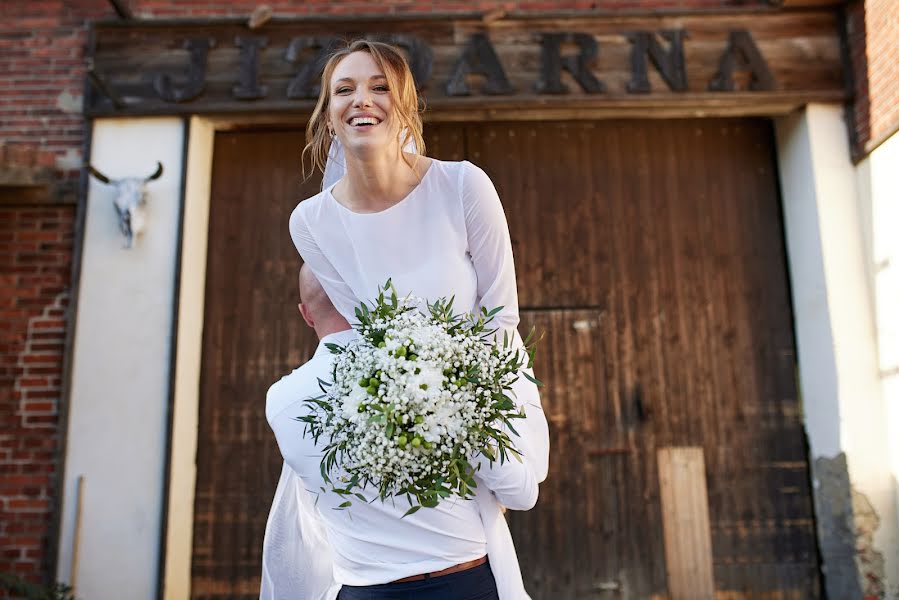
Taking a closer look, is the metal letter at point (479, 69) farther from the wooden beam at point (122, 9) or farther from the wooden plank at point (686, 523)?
the wooden plank at point (686, 523)

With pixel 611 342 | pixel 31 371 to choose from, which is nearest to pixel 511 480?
pixel 611 342

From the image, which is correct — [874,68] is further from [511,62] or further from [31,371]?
[31,371]

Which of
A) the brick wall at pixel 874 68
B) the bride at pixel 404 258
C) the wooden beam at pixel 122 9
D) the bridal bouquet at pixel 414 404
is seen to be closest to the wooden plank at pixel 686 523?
the brick wall at pixel 874 68

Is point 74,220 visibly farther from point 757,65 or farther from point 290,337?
point 757,65

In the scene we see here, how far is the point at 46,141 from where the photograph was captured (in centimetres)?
528

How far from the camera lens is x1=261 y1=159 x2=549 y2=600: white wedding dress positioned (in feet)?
5.63

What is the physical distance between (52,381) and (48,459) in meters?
0.51

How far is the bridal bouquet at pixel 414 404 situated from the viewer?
1.43 m

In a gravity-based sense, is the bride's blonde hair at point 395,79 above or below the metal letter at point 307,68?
below

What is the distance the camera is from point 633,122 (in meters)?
5.56

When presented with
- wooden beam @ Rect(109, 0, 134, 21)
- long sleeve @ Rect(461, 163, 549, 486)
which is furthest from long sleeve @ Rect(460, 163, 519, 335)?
wooden beam @ Rect(109, 0, 134, 21)

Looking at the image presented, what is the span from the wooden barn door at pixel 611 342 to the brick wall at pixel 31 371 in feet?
3.10

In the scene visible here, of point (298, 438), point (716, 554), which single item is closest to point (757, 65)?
point (716, 554)

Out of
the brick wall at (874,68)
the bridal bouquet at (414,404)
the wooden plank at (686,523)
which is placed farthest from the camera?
the wooden plank at (686,523)
